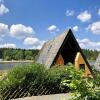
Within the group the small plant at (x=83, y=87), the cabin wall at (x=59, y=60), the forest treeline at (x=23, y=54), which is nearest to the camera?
the small plant at (x=83, y=87)

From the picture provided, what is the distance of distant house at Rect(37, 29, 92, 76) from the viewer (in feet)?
73.7

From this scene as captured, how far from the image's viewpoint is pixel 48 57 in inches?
926

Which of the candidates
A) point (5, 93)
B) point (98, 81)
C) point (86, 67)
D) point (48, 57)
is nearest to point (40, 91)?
point (5, 93)

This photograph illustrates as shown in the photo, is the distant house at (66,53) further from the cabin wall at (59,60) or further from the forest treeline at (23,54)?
the forest treeline at (23,54)

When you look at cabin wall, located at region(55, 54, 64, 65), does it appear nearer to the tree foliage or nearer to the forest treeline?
the tree foliage

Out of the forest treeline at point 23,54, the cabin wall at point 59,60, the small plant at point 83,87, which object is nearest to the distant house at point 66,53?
the cabin wall at point 59,60

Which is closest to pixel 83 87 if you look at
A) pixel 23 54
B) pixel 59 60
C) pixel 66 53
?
pixel 59 60

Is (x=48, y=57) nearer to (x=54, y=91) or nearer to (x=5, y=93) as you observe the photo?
(x=54, y=91)

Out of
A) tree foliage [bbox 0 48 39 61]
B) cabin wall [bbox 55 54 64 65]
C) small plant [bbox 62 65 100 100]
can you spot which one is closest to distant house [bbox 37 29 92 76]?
cabin wall [bbox 55 54 64 65]

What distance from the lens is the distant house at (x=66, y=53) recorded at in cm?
2245

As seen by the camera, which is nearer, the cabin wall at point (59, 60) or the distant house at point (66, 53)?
the distant house at point (66, 53)

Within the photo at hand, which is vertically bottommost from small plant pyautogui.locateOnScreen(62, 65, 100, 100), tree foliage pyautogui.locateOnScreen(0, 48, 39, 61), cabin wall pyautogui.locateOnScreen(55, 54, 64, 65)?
small plant pyautogui.locateOnScreen(62, 65, 100, 100)

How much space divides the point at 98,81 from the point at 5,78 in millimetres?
11589

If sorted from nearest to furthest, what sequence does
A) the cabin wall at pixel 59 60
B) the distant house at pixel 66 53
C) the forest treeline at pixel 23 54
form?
the distant house at pixel 66 53, the cabin wall at pixel 59 60, the forest treeline at pixel 23 54
